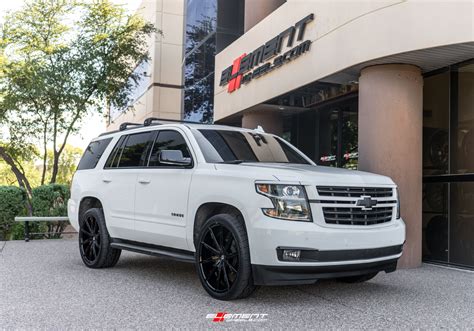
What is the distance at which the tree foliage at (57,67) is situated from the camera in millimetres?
17531

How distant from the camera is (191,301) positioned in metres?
5.56

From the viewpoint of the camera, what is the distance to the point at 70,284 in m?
6.46

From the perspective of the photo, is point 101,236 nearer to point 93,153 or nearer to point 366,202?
point 93,153

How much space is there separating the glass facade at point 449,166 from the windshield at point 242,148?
339 centimetres

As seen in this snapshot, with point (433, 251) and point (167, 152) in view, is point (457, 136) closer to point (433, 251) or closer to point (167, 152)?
point (433, 251)

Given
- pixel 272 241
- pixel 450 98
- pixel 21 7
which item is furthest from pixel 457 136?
pixel 21 7

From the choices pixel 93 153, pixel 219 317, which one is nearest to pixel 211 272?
pixel 219 317

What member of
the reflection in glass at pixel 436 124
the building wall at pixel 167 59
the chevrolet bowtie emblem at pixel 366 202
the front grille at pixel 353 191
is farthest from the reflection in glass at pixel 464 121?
the building wall at pixel 167 59

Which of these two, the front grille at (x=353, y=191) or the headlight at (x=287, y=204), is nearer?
the headlight at (x=287, y=204)

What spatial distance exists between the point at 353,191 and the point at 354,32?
439cm

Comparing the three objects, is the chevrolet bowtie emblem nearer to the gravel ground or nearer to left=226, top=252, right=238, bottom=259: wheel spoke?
the gravel ground

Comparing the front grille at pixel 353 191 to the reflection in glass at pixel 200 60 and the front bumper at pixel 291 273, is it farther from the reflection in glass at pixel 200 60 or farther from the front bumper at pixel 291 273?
the reflection in glass at pixel 200 60

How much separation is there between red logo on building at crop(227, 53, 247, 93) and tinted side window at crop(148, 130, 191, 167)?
714 centimetres

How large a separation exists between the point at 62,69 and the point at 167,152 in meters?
13.6
